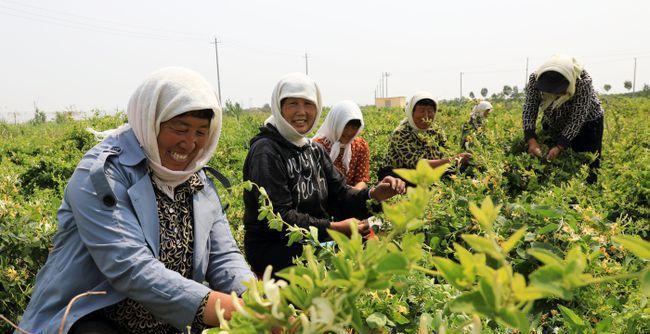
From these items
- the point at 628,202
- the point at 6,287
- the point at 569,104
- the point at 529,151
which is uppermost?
the point at 569,104

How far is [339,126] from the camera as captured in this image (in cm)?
366

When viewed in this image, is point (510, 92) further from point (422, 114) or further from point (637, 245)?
point (637, 245)

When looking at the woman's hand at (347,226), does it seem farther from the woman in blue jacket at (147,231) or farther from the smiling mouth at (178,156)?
the smiling mouth at (178,156)

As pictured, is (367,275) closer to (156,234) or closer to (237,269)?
(156,234)

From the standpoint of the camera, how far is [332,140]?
3.72 metres

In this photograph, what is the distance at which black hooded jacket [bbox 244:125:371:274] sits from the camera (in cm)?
229

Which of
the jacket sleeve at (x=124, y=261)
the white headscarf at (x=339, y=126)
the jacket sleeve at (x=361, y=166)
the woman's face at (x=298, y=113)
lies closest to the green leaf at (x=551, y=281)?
the jacket sleeve at (x=124, y=261)

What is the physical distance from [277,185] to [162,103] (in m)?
0.82

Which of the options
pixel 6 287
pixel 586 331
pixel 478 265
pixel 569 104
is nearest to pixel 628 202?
pixel 569 104

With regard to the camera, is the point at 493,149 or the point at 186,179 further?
the point at 493,149

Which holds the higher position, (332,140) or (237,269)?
(332,140)

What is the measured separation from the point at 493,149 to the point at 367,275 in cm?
264

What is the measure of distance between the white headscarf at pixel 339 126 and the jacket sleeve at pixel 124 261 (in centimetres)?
230

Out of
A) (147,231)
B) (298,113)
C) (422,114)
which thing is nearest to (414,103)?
(422,114)
